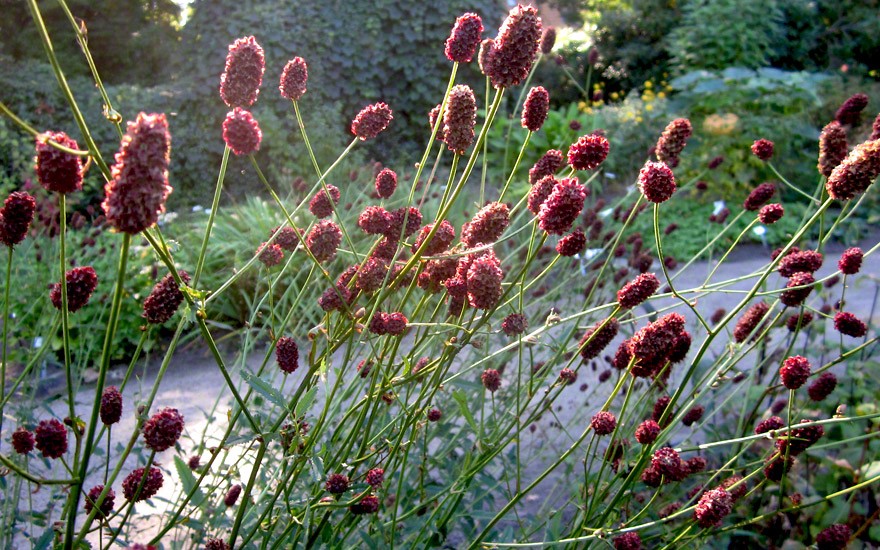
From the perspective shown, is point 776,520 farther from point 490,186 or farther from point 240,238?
point 490,186

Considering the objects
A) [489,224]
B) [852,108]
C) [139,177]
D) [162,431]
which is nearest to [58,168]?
[139,177]

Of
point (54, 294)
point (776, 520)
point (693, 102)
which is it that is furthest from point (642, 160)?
point (54, 294)

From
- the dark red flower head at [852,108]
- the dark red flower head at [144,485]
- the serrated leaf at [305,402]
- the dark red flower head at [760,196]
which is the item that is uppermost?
the dark red flower head at [852,108]

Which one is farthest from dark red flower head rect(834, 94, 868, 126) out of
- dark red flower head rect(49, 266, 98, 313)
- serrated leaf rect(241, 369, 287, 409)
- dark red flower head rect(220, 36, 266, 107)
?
dark red flower head rect(49, 266, 98, 313)

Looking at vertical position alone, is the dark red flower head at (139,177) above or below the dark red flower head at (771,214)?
above

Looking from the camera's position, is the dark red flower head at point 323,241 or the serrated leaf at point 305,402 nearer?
the serrated leaf at point 305,402

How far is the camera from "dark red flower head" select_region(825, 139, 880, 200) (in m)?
1.35

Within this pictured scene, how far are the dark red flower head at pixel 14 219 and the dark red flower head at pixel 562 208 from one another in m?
0.87

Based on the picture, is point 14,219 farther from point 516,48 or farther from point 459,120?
point 516,48

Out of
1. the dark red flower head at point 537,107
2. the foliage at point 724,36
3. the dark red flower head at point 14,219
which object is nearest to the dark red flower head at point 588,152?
the dark red flower head at point 537,107

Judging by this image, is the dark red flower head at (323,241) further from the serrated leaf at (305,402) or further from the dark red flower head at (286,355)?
the serrated leaf at (305,402)

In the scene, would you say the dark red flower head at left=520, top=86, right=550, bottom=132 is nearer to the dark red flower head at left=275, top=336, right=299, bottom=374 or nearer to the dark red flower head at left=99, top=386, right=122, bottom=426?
the dark red flower head at left=275, top=336, right=299, bottom=374

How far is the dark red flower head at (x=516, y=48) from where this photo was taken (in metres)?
1.27

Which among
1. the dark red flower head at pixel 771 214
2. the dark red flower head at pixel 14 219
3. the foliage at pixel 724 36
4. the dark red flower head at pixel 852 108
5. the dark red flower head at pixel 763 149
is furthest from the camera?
the foliage at pixel 724 36
